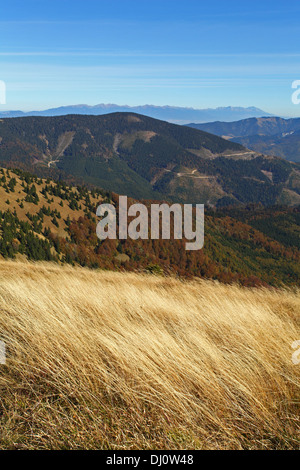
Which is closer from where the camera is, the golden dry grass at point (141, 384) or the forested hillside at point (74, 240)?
the golden dry grass at point (141, 384)

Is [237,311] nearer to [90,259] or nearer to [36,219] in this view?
[90,259]

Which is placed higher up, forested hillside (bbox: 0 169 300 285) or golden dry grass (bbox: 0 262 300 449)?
golden dry grass (bbox: 0 262 300 449)

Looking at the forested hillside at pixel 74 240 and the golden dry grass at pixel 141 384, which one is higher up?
the golden dry grass at pixel 141 384

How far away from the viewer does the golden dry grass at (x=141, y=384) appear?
3002mm

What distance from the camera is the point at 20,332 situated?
15.4 feet

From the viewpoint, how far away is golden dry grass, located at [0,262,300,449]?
300cm

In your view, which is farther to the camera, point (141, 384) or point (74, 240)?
point (74, 240)

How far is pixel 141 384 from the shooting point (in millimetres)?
3557

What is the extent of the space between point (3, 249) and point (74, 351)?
3054 inches

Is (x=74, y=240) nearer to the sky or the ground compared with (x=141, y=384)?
nearer to the ground

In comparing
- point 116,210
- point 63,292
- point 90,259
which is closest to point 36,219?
point 90,259

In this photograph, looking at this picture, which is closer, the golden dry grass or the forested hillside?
the golden dry grass

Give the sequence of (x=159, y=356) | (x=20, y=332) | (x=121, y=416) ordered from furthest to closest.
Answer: (x=20, y=332) < (x=159, y=356) < (x=121, y=416)
